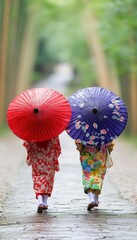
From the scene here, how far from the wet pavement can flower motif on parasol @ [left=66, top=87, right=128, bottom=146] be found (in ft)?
2.99

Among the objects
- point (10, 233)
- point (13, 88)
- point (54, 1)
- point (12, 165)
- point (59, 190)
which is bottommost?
point (10, 233)

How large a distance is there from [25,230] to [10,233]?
215 millimetres

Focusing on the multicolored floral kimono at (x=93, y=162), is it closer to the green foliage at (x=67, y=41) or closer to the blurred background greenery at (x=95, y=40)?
the blurred background greenery at (x=95, y=40)

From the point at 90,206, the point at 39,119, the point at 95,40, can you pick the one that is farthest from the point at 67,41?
the point at 39,119

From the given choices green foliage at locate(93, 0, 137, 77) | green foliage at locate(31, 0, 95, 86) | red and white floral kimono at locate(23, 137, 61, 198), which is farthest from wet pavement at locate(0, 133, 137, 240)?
green foliage at locate(31, 0, 95, 86)

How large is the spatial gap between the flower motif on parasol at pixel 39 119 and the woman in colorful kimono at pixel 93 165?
543mm

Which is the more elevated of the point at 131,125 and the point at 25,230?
the point at 131,125

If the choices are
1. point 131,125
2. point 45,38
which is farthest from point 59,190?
point 45,38

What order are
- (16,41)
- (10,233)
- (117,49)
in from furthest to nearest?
(16,41), (117,49), (10,233)

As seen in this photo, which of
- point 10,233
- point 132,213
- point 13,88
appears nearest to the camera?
point 10,233

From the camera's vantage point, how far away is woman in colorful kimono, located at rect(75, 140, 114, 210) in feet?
31.2

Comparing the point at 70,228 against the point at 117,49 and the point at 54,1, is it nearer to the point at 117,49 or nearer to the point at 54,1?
the point at 117,49

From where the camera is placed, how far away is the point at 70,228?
26.1 ft

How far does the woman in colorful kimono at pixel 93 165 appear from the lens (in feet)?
31.2
